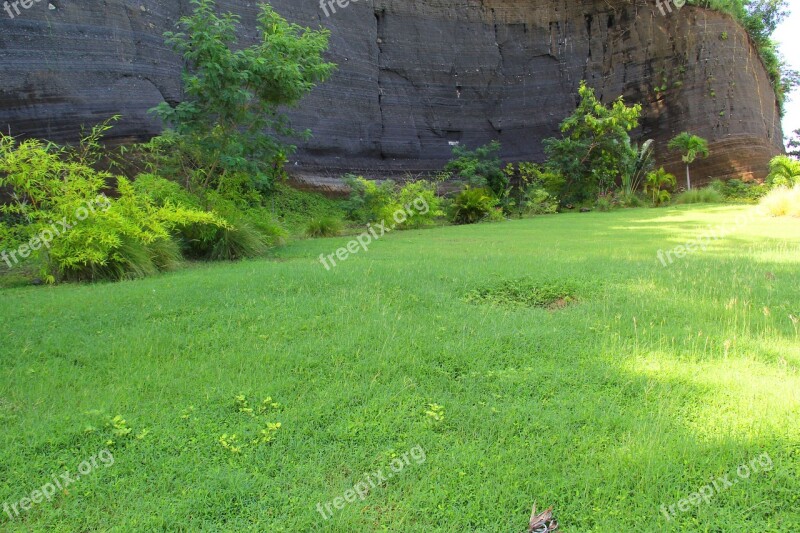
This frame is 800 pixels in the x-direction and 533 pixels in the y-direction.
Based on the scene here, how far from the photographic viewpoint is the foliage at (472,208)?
50.6 feet

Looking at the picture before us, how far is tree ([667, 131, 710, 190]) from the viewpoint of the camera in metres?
20.5

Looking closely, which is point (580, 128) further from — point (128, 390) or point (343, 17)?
point (128, 390)

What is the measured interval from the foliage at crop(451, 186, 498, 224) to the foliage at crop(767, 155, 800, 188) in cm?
1138

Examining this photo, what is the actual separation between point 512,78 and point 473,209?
36.2 feet

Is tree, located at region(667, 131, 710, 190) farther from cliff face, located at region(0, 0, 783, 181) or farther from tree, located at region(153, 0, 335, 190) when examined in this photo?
tree, located at region(153, 0, 335, 190)

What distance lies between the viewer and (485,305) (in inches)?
176

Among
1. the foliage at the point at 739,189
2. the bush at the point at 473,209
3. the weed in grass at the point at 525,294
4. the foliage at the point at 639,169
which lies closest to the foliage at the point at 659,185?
the foliage at the point at 639,169

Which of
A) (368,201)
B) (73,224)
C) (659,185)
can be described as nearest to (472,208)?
(368,201)

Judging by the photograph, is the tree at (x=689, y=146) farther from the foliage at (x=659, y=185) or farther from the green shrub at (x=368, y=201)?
the green shrub at (x=368, y=201)

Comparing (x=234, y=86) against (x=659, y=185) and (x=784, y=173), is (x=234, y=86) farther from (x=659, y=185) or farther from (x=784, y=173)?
(x=784, y=173)

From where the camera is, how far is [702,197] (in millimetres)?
19547

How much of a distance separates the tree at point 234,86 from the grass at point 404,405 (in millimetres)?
4147

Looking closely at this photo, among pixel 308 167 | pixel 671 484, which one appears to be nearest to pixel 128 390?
pixel 671 484

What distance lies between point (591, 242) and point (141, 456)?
25.8 ft
